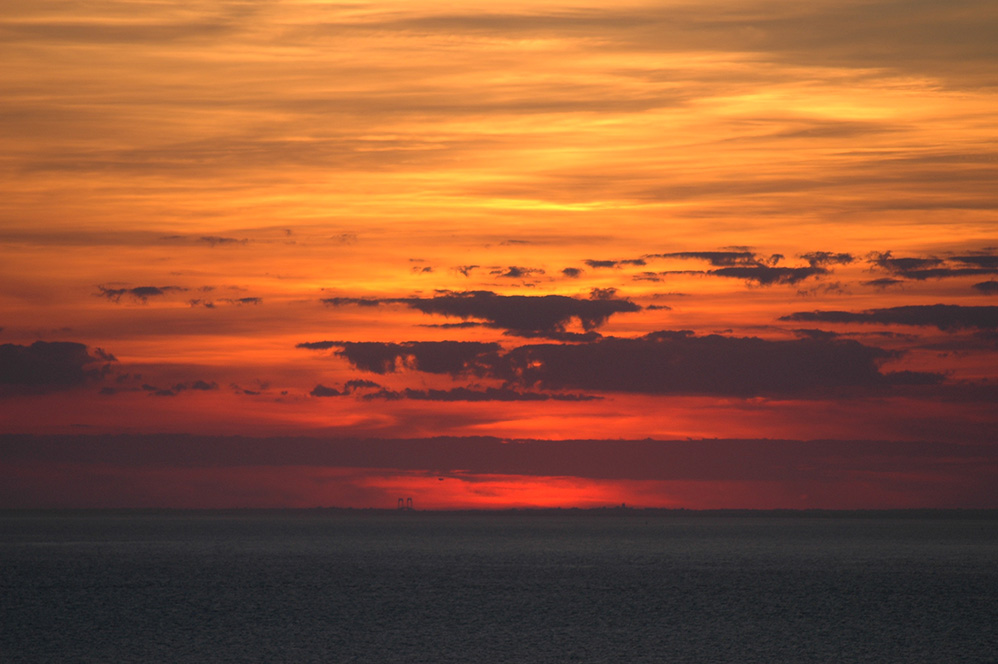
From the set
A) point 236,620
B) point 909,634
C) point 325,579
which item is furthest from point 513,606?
point 325,579

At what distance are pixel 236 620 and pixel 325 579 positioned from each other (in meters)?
28.2

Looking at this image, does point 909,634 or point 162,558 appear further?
point 162,558

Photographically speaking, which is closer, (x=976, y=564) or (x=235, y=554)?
(x=976, y=564)

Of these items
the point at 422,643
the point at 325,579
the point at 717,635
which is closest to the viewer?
the point at 422,643

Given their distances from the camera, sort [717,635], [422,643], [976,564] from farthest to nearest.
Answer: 1. [976,564]
2. [717,635]
3. [422,643]

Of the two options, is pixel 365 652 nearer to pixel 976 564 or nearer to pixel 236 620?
pixel 236 620

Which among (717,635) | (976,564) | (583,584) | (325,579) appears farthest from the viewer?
(976,564)

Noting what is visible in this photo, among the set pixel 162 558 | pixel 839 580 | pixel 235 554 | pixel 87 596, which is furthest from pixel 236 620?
pixel 235 554

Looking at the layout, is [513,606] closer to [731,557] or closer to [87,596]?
[87,596]

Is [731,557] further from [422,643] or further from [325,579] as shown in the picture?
[422,643]

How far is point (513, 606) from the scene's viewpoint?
5872cm

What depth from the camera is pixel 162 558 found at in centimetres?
11512

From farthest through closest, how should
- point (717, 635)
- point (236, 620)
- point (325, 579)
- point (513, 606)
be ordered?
point (325, 579) < point (513, 606) < point (236, 620) < point (717, 635)

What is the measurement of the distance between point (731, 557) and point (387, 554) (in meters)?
33.4
